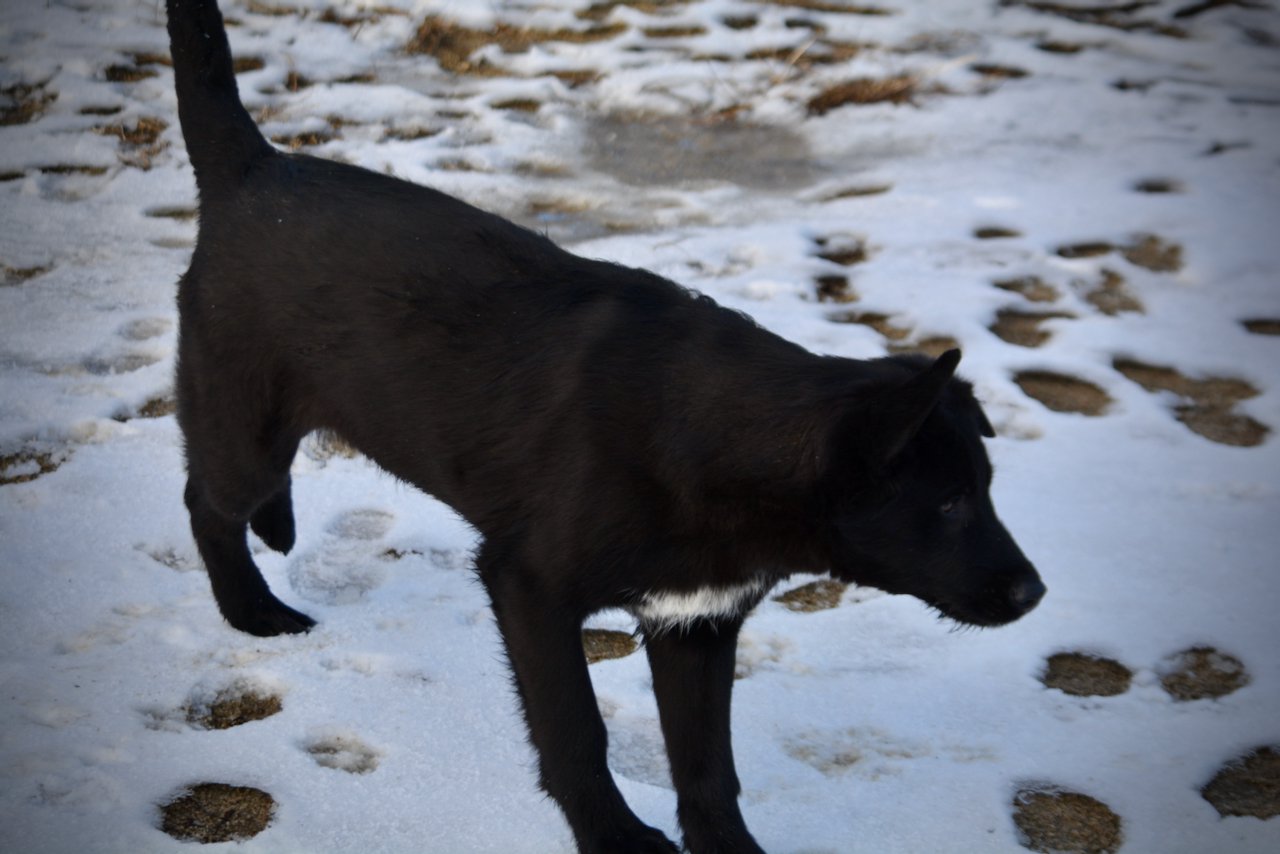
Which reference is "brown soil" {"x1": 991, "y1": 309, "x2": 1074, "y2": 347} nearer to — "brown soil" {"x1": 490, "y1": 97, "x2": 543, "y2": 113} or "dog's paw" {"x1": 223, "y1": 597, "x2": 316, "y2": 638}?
"brown soil" {"x1": 490, "y1": 97, "x2": 543, "y2": 113}

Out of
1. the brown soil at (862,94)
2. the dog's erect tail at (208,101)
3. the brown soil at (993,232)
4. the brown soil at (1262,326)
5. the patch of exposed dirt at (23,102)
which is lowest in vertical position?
the brown soil at (1262,326)

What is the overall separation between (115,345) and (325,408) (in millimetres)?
1847

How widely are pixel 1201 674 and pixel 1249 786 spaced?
0.39m

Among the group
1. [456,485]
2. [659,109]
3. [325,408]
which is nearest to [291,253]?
[325,408]

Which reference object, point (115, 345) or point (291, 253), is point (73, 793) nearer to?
point (291, 253)

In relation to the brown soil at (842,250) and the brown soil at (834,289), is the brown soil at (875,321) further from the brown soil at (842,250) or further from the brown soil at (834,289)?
the brown soil at (842,250)

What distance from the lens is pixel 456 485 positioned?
2.53 m

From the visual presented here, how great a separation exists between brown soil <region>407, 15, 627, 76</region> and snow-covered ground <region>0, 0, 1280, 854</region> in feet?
0.22

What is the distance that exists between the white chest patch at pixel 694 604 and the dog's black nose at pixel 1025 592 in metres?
0.47

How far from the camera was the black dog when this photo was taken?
2.24 metres

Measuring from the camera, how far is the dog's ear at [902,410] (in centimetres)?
200

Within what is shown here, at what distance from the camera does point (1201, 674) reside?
3164 mm

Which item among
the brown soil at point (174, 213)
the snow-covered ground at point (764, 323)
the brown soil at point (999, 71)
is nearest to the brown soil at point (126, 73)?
the snow-covered ground at point (764, 323)

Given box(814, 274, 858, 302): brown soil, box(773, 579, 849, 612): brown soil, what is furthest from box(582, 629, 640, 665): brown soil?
box(814, 274, 858, 302): brown soil
